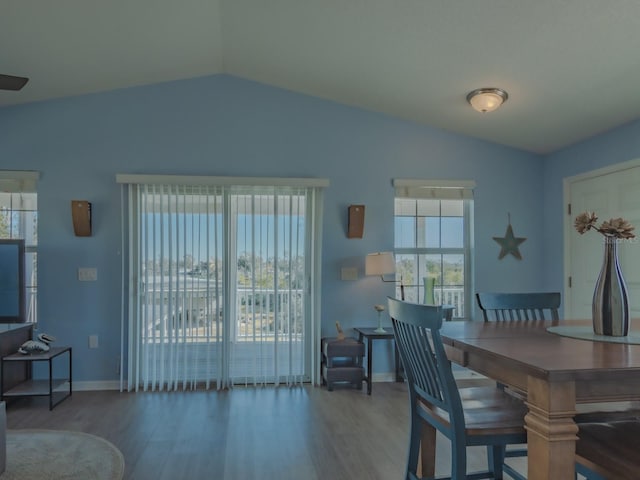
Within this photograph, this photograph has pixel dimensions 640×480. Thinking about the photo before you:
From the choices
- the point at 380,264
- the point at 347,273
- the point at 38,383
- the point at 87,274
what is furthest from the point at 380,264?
the point at 38,383

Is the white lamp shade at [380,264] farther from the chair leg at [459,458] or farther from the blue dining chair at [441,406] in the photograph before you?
the chair leg at [459,458]

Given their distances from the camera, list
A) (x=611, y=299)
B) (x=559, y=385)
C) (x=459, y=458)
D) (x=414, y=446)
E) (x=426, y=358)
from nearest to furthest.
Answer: (x=559, y=385), (x=459, y=458), (x=426, y=358), (x=611, y=299), (x=414, y=446)

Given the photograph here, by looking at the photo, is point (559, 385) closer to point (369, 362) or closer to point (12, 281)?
point (369, 362)

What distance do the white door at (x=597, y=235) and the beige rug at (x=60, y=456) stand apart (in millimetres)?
3850

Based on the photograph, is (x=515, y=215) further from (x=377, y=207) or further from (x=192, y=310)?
(x=192, y=310)

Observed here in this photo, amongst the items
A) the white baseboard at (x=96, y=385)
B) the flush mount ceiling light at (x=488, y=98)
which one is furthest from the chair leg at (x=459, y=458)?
the white baseboard at (x=96, y=385)

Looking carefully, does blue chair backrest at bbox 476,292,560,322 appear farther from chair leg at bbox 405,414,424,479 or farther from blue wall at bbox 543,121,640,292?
blue wall at bbox 543,121,640,292

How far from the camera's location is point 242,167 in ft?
14.0

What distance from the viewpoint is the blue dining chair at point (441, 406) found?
1.60 metres

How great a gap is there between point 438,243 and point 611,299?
280 centimetres

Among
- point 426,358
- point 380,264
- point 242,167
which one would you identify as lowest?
point 426,358

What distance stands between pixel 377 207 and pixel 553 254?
1.83 m

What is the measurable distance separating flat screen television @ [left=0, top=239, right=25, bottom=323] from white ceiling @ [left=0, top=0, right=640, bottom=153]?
4.26 ft

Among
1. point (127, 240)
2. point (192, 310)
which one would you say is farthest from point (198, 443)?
point (127, 240)
